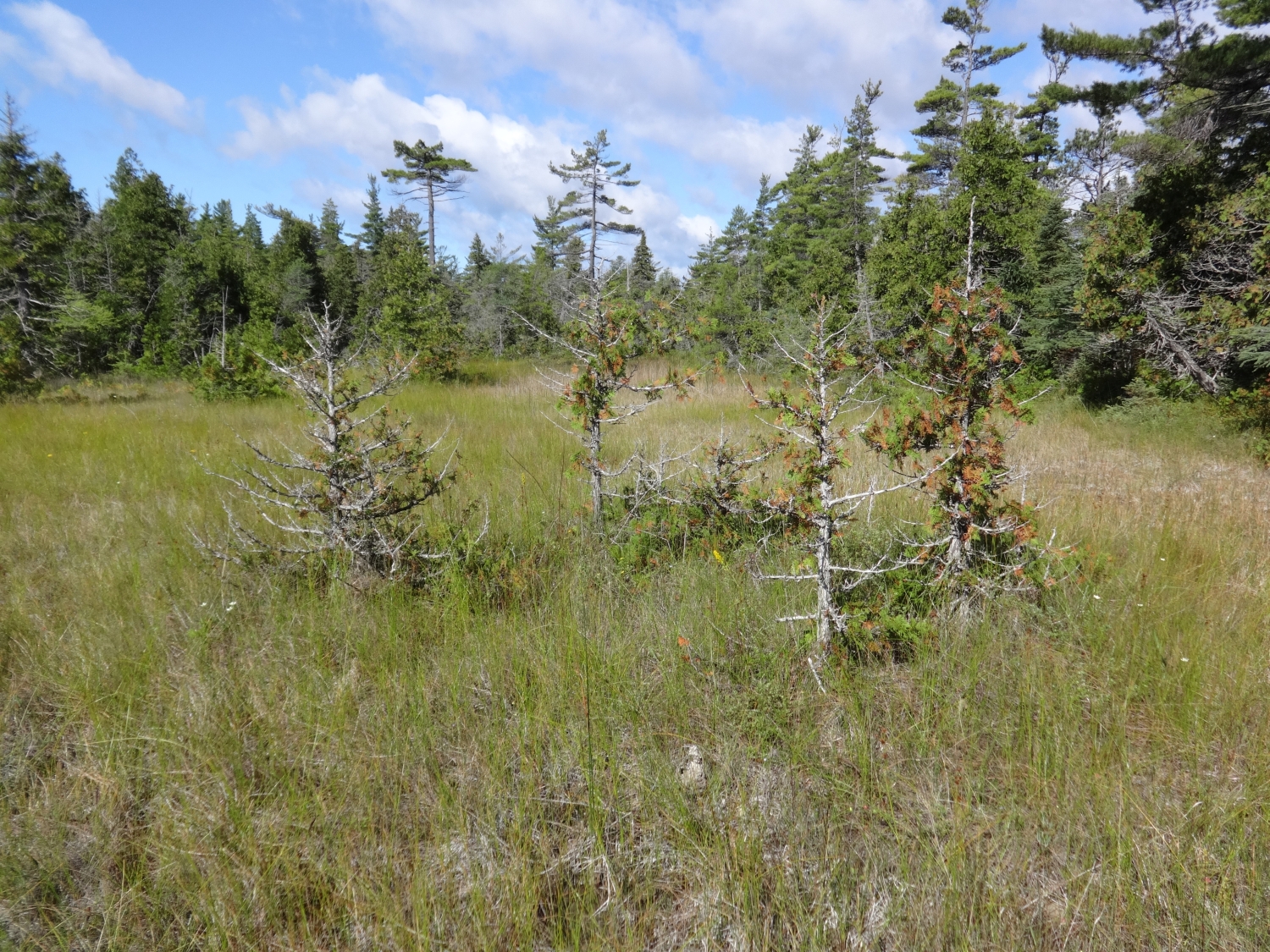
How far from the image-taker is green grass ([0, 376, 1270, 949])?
5.26 ft

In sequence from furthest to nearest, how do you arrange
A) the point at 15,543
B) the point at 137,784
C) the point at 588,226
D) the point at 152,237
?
the point at 588,226, the point at 152,237, the point at 15,543, the point at 137,784

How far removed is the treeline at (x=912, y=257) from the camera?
313 inches

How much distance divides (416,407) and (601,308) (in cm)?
632

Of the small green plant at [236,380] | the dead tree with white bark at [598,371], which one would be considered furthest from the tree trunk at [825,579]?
the small green plant at [236,380]

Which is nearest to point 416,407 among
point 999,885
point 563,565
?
point 563,565

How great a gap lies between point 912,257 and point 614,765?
498 inches

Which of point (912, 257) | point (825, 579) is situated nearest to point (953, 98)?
point (912, 257)

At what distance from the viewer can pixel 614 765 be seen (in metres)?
2.08

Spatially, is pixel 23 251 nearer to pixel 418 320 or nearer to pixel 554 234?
pixel 418 320

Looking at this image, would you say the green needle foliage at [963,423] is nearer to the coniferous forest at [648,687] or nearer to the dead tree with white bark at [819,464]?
the coniferous forest at [648,687]

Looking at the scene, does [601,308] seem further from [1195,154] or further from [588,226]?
[588,226]

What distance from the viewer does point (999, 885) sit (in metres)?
1.61

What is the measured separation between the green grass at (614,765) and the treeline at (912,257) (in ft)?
5.47

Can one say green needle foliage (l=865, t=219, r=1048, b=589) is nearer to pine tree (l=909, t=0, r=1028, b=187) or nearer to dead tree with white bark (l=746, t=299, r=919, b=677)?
dead tree with white bark (l=746, t=299, r=919, b=677)
